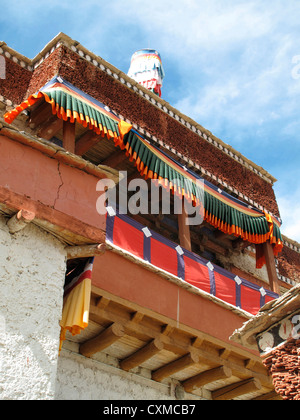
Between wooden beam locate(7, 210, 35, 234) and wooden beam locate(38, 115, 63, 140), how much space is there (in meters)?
2.86

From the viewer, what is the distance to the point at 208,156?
973cm

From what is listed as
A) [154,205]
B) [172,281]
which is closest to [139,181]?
[154,205]

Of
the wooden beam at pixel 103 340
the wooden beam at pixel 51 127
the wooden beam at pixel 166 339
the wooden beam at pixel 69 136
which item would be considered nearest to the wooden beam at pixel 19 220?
the wooden beam at pixel 166 339

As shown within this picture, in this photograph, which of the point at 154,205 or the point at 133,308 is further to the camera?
the point at 154,205

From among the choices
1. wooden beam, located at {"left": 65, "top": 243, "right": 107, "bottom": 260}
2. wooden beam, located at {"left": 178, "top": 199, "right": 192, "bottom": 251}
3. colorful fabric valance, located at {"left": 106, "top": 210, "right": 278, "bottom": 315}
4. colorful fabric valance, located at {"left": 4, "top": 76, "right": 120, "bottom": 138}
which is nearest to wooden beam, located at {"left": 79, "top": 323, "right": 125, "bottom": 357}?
colorful fabric valance, located at {"left": 106, "top": 210, "right": 278, "bottom": 315}

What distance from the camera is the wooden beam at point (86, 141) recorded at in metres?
7.31

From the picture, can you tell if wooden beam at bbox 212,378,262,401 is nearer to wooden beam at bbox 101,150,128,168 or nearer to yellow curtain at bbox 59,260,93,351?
yellow curtain at bbox 59,260,93,351

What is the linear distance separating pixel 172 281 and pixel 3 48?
4.30m

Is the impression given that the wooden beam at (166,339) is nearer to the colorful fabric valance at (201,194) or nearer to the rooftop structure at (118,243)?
the rooftop structure at (118,243)

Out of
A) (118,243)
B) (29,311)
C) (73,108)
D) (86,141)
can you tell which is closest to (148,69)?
(86,141)

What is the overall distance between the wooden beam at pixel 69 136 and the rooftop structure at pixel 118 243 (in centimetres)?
2

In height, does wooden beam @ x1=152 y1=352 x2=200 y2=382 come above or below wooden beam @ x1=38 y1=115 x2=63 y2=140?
below

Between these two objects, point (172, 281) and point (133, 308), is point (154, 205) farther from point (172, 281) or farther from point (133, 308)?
point (133, 308)

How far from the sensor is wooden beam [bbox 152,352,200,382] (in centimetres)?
654
